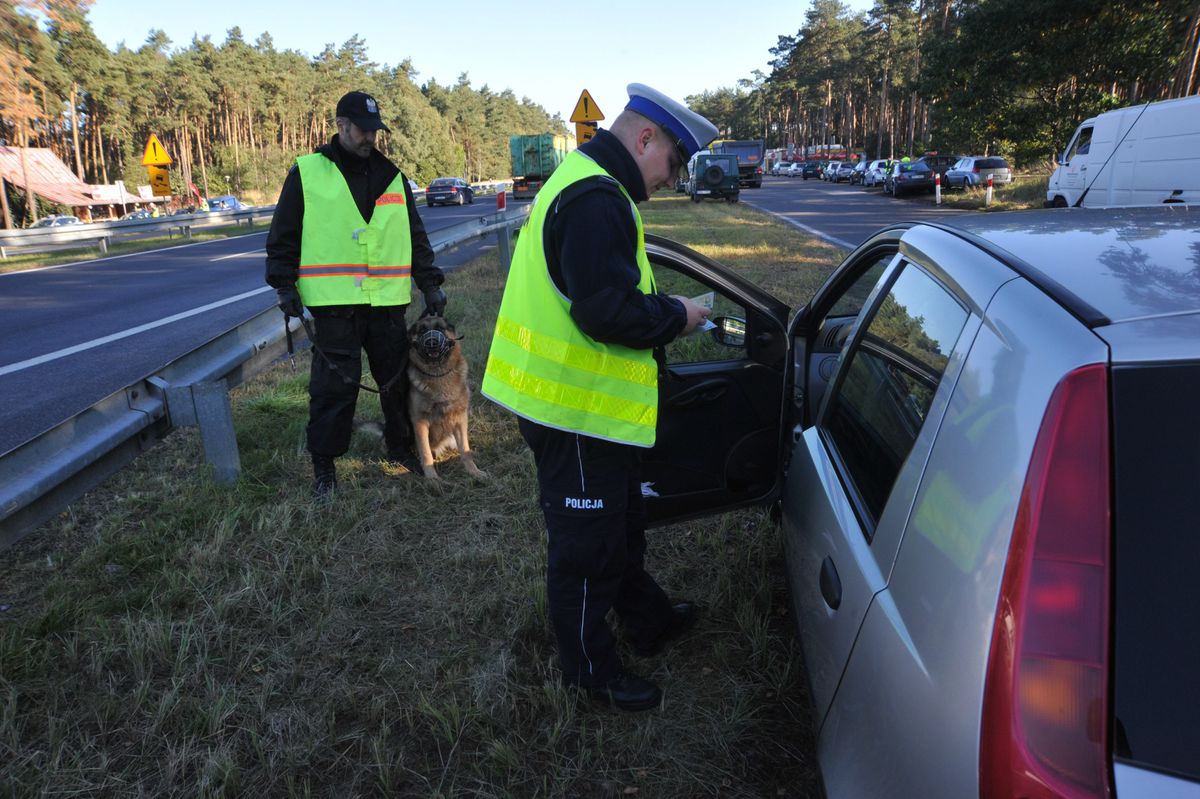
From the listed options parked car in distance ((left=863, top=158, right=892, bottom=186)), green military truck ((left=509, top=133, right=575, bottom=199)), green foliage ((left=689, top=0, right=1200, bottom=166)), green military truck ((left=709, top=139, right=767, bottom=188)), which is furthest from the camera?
green military truck ((left=709, top=139, right=767, bottom=188))

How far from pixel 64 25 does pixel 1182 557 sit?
24.5 metres

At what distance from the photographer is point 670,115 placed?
7.54 ft

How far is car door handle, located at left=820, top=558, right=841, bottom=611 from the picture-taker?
181 cm

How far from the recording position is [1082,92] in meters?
26.0

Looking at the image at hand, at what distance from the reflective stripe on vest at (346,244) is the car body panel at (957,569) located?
135 inches

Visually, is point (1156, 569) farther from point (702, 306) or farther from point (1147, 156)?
point (1147, 156)

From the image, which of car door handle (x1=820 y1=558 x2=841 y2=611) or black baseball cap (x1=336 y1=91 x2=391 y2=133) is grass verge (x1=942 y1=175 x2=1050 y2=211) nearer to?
black baseball cap (x1=336 y1=91 x2=391 y2=133)

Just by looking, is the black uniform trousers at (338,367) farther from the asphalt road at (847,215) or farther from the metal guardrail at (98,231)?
the metal guardrail at (98,231)

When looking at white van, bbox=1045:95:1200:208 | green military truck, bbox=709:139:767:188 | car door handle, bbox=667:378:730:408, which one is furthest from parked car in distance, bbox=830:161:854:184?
car door handle, bbox=667:378:730:408

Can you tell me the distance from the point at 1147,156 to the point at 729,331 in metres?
16.4

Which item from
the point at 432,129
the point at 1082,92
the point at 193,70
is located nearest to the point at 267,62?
the point at 193,70

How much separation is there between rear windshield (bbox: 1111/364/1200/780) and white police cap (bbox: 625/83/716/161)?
1470 millimetres

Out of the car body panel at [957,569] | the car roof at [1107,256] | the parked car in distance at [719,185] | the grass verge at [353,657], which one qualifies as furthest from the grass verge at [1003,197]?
the car body panel at [957,569]

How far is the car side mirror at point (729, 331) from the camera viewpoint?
3.07 m
